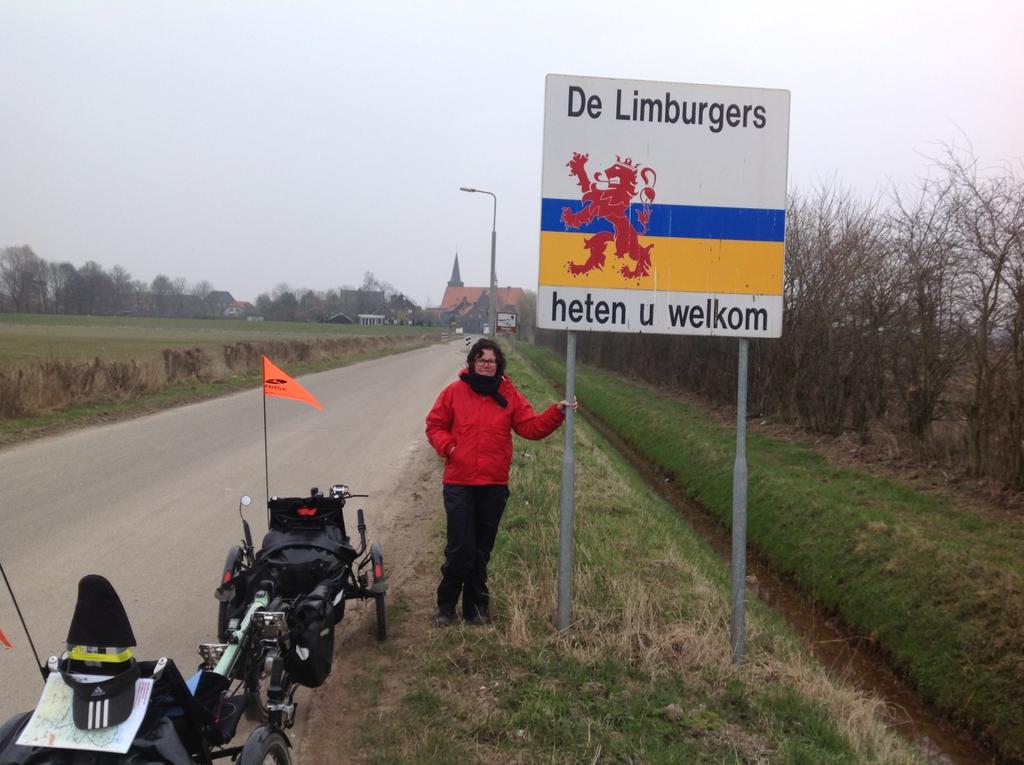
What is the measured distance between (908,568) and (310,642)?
6357 millimetres

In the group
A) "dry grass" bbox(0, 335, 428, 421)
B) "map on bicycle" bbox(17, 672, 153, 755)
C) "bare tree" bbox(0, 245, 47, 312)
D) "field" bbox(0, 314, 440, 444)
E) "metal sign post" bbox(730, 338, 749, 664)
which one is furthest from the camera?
"bare tree" bbox(0, 245, 47, 312)

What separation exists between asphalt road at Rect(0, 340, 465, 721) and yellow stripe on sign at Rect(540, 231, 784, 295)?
3.29 meters

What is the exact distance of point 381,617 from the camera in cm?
500

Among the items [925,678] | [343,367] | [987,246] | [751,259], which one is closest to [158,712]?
[751,259]

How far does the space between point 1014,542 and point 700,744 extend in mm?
5567

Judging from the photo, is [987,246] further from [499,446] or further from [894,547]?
[499,446]

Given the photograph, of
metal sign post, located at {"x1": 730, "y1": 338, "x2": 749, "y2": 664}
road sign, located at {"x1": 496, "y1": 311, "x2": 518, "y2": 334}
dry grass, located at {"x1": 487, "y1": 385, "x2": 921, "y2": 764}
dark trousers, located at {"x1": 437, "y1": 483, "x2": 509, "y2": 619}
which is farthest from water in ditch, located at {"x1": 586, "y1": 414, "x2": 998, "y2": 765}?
road sign, located at {"x1": 496, "y1": 311, "x2": 518, "y2": 334}

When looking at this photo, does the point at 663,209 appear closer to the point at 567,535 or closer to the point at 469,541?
the point at 567,535

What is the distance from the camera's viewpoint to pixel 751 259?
4.99 meters

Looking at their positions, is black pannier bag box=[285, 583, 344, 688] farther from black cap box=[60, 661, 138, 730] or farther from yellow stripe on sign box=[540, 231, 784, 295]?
yellow stripe on sign box=[540, 231, 784, 295]

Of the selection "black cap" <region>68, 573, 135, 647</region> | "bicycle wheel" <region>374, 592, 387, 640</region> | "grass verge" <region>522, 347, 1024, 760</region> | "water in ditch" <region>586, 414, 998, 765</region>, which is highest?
"black cap" <region>68, 573, 135, 647</region>

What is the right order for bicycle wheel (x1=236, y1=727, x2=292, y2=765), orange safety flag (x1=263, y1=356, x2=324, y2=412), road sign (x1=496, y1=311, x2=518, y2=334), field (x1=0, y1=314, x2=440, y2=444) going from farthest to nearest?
road sign (x1=496, y1=311, x2=518, y2=334) → field (x1=0, y1=314, x2=440, y2=444) → orange safety flag (x1=263, y1=356, x2=324, y2=412) → bicycle wheel (x1=236, y1=727, x2=292, y2=765)

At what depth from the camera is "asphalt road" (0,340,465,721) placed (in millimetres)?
5348

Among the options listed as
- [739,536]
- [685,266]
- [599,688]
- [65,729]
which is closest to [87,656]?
[65,729]
